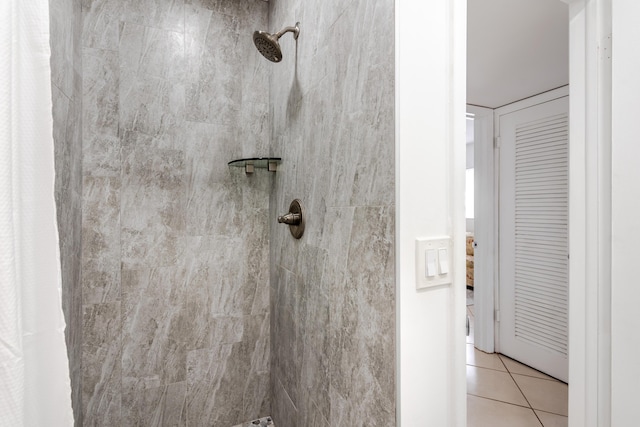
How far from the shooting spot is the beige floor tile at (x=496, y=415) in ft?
6.26

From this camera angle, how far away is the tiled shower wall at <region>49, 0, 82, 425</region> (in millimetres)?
1135

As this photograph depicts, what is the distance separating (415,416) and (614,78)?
94cm

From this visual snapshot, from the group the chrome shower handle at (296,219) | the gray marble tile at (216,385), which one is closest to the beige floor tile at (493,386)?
the gray marble tile at (216,385)

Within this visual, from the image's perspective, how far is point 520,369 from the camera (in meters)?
2.53

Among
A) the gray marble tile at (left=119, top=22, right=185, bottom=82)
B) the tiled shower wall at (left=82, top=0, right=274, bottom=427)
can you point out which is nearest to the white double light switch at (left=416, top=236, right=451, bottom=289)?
the tiled shower wall at (left=82, top=0, right=274, bottom=427)

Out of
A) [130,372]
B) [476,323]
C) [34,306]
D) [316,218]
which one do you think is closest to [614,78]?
[316,218]

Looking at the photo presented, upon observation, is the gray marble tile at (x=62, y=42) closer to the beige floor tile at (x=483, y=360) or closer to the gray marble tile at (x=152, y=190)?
the gray marble tile at (x=152, y=190)

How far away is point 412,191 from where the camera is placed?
74 centimetres

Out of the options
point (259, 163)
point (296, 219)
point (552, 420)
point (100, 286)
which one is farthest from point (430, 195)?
point (552, 420)

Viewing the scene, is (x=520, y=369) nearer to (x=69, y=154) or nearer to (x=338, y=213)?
(x=338, y=213)

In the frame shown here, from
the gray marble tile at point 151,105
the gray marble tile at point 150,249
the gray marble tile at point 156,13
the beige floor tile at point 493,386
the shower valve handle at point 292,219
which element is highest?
the gray marble tile at point 156,13

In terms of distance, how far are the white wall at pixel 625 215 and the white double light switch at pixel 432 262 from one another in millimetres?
396

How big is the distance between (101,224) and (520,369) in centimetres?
310

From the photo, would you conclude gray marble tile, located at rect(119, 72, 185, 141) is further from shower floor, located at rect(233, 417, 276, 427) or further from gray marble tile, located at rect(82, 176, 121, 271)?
shower floor, located at rect(233, 417, 276, 427)
